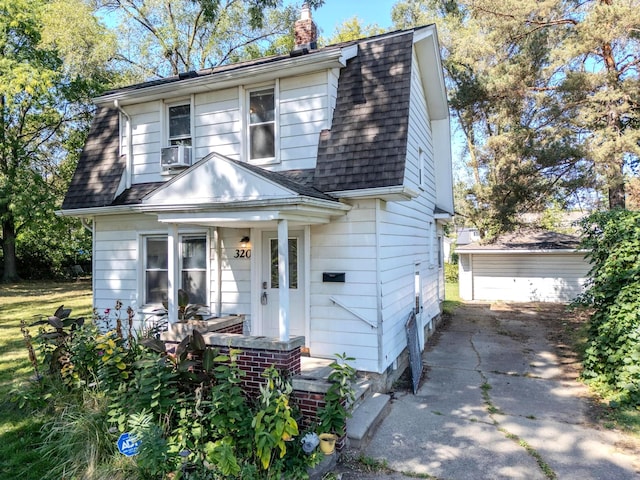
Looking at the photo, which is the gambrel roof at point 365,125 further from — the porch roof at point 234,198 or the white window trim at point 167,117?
the white window trim at point 167,117

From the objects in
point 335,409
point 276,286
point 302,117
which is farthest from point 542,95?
point 335,409

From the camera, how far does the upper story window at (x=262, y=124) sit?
6773 mm

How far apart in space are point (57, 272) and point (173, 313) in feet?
77.5

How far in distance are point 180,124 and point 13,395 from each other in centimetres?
513

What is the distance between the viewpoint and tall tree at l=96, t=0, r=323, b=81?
1812 cm

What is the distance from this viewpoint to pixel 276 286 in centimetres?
655

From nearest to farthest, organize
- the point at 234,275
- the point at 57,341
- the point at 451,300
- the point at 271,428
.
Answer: the point at 271,428, the point at 57,341, the point at 234,275, the point at 451,300

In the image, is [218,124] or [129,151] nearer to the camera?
[218,124]

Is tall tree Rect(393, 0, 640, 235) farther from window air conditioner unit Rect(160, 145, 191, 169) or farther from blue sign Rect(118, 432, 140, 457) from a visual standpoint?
blue sign Rect(118, 432, 140, 457)

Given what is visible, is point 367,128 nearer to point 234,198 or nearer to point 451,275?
point 234,198

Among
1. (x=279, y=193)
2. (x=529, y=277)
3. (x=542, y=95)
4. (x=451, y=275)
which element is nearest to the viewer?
(x=279, y=193)

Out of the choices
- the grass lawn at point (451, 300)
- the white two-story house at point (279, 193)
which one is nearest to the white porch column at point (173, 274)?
the white two-story house at point (279, 193)

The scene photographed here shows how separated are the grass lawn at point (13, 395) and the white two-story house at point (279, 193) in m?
1.87

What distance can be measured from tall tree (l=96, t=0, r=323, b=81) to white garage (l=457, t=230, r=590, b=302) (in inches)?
571
